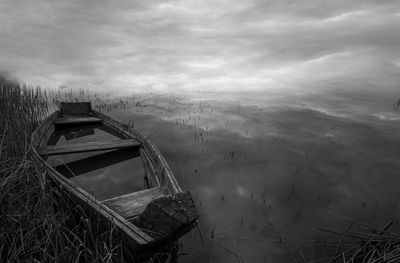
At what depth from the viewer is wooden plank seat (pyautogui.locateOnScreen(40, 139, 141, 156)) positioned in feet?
20.1

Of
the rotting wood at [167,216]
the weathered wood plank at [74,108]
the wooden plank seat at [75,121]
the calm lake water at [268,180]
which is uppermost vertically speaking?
the weathered wood plank at [74,108]

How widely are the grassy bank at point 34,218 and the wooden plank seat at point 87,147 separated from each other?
2.05 ft

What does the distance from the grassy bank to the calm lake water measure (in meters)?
0.70

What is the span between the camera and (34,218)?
345cm

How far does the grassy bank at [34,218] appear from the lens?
9.20 ft

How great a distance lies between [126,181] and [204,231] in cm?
242

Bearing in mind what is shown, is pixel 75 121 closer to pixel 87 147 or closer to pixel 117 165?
pixel 87 147

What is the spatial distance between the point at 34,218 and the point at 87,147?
11.1 ft

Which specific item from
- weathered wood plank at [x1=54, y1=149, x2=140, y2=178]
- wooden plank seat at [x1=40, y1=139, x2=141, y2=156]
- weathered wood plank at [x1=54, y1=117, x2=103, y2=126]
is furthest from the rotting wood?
weathered wood plank at [x1=54, y1=117, x2=103, y2=126]

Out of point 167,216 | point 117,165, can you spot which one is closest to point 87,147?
point 117,165

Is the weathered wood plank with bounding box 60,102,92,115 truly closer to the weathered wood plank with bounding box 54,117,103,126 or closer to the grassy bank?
the weathered wood plank with bounding box 54,117,103,126

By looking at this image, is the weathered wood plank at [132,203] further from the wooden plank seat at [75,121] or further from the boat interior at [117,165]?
the wooden plank seat at [75,121]

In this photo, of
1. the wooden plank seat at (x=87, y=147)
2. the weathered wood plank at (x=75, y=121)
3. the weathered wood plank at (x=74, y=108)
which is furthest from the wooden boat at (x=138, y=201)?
the weathered wood plank at (x=74, y=108)

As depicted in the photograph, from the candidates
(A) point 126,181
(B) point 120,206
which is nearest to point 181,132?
(A) point 126,181
